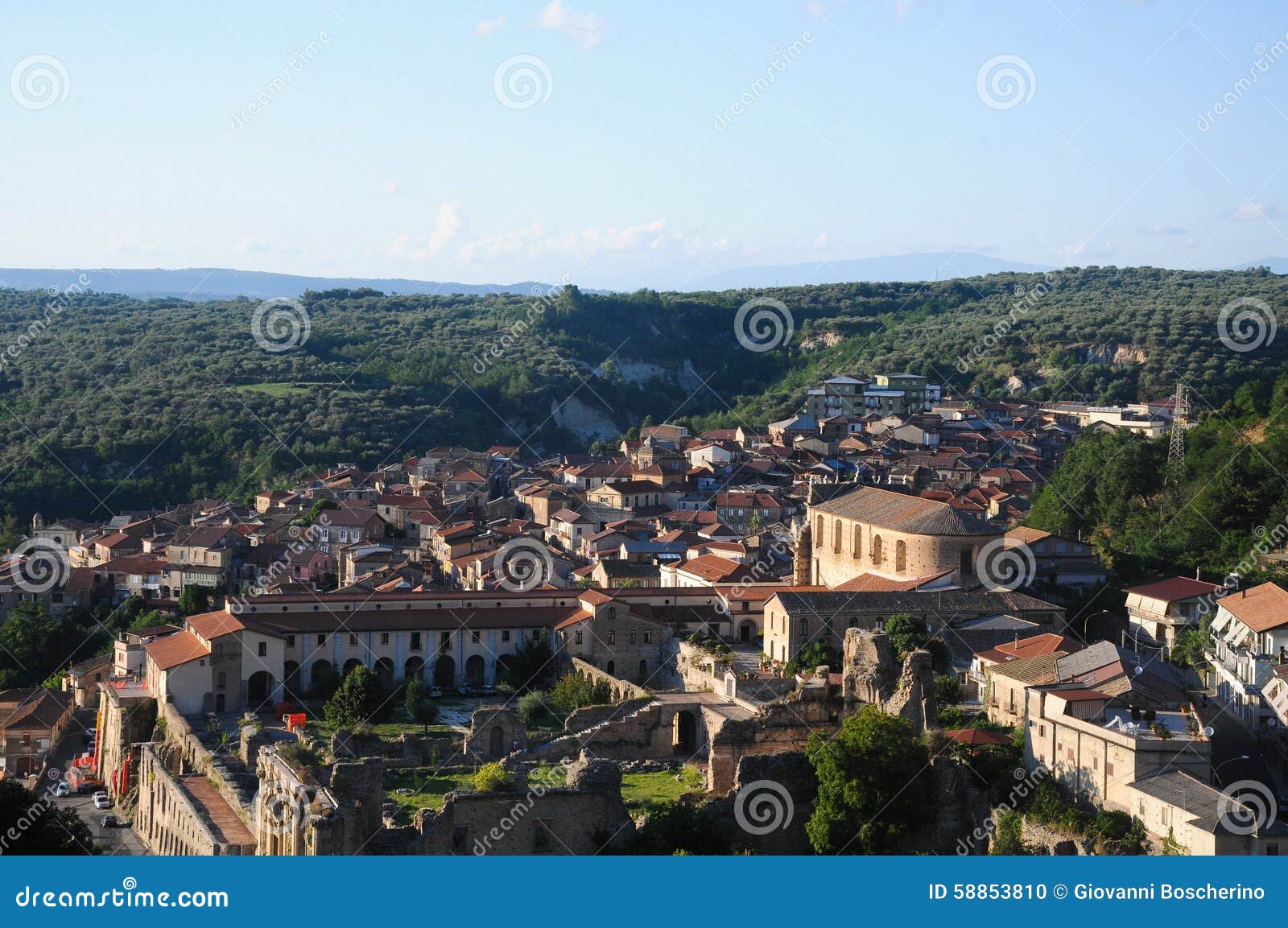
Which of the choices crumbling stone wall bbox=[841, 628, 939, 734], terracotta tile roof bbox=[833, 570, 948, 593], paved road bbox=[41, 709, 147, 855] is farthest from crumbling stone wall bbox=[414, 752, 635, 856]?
terracotta tile roof bbox=[833, 570, 948, 593]

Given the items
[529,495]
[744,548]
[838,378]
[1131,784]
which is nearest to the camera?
[1131,784]

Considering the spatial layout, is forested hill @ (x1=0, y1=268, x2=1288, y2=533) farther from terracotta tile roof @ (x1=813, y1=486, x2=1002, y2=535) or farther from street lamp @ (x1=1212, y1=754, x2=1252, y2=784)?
street lamp @ (x1=1212, y1=754, x2=1252, y2=784)

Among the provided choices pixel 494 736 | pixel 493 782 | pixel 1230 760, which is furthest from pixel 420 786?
pixel 1230 760

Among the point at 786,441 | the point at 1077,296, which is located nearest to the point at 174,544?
the point at 786,441

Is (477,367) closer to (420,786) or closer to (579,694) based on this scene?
(579,694)

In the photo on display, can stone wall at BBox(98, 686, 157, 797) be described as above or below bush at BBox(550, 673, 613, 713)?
below

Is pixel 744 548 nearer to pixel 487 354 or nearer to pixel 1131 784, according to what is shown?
pixel 1131 784

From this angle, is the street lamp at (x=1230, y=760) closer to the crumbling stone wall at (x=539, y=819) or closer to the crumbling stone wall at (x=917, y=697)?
the crumbling stone wall at (x=917, y=697)
